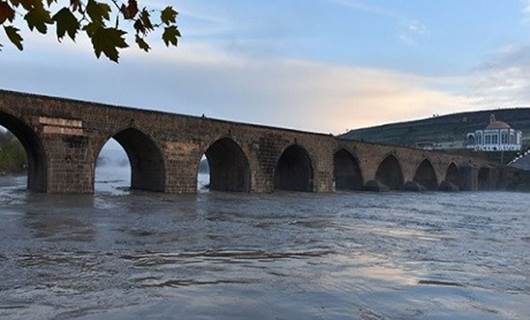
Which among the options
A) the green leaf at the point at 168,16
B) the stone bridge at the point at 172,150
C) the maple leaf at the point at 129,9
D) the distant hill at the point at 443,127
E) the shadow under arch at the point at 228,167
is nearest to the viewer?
the maple leaf at the point at 129,9

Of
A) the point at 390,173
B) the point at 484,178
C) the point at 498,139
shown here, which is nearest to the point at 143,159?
the point at 390,173

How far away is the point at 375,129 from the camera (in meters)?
146

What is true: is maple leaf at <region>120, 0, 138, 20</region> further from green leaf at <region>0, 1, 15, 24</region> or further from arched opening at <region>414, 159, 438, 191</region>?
arched opening at <region>414, 159, 438, 191</region>

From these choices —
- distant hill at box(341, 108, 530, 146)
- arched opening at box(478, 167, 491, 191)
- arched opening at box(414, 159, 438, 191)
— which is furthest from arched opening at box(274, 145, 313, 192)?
distant hill at box(341, 108, 530, 146)

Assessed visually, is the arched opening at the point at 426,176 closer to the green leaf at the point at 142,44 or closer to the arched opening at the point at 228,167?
the arched opening at the point at 228,167

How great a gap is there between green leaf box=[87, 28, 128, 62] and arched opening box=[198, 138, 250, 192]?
25409 mm

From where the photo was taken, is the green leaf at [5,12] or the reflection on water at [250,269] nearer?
the green leaf at [5,12]

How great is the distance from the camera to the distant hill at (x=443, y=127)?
122 meters

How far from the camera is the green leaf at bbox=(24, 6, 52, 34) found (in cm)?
162

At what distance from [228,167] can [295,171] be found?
564cm

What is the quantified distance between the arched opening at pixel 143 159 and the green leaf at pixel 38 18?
21.5 m

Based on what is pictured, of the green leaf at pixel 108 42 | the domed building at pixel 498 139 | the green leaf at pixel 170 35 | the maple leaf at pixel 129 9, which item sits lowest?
the green leaf at pixel 108 42

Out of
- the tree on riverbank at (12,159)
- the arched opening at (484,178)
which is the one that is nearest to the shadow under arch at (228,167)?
the tree on riverbank at (12,159)

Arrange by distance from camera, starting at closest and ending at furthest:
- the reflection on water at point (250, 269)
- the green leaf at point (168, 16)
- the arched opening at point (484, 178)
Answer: the green leaf at point (168, 16)
the reflection on water at point (250, 269)
the arched opening at point (484, 178)
